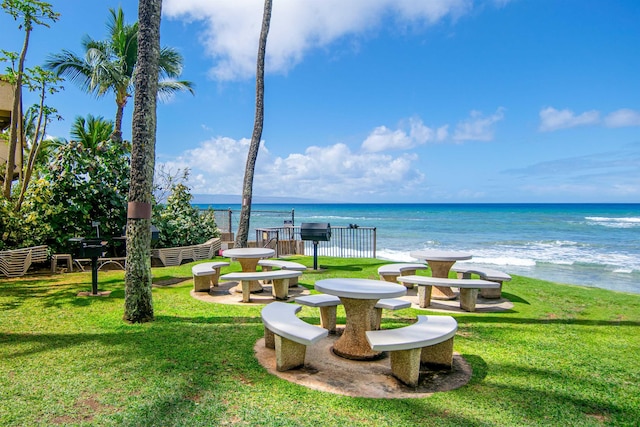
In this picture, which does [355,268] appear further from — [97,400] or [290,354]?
[97,400]

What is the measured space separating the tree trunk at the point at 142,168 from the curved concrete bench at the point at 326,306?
2141mm

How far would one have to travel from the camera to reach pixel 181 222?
1215 cm

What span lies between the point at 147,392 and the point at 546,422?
3020 millimetres

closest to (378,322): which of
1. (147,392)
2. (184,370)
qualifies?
(184,370)

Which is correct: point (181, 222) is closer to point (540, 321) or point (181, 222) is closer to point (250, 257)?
point (250, 257)

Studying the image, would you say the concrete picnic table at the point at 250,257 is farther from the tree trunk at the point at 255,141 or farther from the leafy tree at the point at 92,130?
the leafy tree at the point at 92,130

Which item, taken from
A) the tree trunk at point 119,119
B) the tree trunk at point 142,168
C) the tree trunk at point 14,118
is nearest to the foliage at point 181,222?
the tree trunk at point 119,119

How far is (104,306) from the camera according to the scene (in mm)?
5707

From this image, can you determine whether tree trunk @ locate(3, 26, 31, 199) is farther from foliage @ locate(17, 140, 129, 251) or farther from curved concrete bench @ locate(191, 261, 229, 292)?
curved concrete bench @ locate(191, 261, 229, 292)

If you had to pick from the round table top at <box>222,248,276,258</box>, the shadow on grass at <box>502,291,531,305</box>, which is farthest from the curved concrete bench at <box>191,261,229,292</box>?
the shadow on grass at <box>502,291,531,305</box>

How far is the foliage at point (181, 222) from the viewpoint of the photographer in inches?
451

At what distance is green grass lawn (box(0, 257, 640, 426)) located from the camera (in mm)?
2645

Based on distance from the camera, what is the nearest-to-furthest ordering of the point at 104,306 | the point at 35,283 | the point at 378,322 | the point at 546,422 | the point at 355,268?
1. the point at 546,422
2. the point at 378,322
3. the point at 104,306
4. the point at 35,283
5. the point at 355,268

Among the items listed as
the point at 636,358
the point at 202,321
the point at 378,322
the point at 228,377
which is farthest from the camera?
the point at 202,321
